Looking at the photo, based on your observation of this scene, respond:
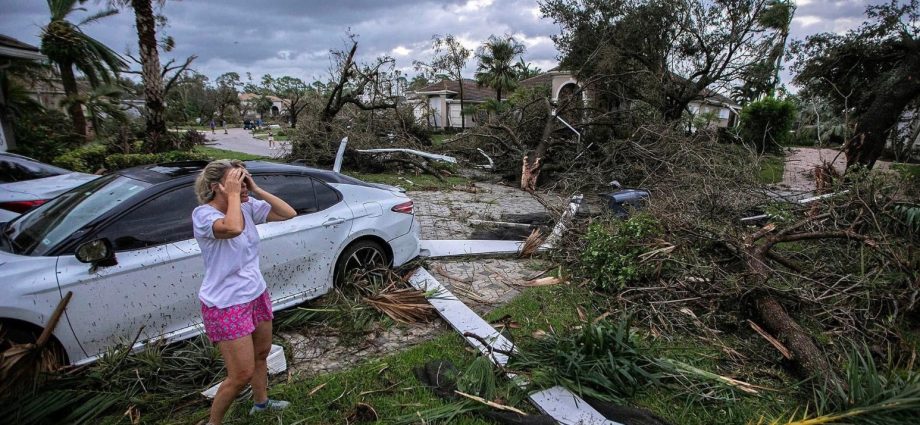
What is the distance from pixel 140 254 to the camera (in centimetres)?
318

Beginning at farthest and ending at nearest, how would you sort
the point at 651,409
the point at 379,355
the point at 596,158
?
the point at 596,158 < the point at 379,355 < the point at 651,409

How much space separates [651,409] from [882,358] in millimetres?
2037

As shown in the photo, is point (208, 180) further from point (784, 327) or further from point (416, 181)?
point (416, 181)

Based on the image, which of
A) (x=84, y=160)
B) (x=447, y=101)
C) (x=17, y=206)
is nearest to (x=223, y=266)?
(x=17, y=206)

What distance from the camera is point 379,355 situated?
3691mm

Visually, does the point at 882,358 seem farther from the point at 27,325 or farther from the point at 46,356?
the point at 27,325

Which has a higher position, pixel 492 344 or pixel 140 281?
pixel 140 281

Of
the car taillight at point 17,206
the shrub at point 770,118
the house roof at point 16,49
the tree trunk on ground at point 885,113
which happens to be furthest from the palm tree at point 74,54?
the shrub at point 770,118

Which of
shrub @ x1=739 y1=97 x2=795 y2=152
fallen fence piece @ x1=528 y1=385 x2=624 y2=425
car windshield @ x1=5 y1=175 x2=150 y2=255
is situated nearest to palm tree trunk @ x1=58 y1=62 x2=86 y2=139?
car windshield @ x1=5 y1=175 x2=150 y2=255

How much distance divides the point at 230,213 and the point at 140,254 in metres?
1.39

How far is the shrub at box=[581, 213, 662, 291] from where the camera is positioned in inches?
182

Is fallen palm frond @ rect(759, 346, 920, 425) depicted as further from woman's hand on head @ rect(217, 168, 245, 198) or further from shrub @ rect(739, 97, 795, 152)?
shrub @ rect(739, 97, 795, 152)

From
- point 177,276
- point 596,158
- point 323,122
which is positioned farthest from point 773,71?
point 177,276

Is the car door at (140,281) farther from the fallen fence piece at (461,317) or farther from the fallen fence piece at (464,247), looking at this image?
the fallen fence piece at (464,247)
